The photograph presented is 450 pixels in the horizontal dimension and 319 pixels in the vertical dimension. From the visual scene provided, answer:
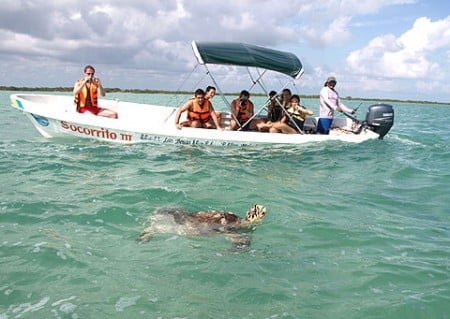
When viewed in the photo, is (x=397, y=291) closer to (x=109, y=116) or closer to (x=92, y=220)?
(x=92, y=220)

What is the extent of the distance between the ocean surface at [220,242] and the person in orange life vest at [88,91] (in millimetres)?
2311

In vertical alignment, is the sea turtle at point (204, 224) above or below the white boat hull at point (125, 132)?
below

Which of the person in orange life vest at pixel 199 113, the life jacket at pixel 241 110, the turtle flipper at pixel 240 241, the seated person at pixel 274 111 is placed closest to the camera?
the turtle flipper at pixel 240 241

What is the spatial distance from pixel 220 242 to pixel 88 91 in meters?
8.57

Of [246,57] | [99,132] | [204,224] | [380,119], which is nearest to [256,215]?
[204,224]

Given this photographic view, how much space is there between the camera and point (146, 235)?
565cm

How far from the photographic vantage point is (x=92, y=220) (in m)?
6.23

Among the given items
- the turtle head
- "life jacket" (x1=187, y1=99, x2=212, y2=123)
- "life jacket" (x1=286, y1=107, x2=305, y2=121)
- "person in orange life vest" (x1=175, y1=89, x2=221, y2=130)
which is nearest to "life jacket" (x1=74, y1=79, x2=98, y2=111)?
"person in orange life vest" (x1=175, y1=89, x2=221, y2=130)

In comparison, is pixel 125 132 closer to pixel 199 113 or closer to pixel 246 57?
pixel 199 113

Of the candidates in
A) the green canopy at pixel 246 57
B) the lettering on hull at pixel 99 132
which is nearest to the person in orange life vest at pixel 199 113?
the green canopy at pixel 246 57

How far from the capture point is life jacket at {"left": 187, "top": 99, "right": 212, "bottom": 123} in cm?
1248

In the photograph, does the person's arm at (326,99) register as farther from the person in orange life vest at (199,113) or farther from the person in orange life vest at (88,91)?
the person in orange life vest at (88,91)

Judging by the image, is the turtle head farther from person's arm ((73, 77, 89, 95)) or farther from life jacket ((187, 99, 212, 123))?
person's arm ((73, 77, 89, 95))

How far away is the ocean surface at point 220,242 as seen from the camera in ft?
13.5
